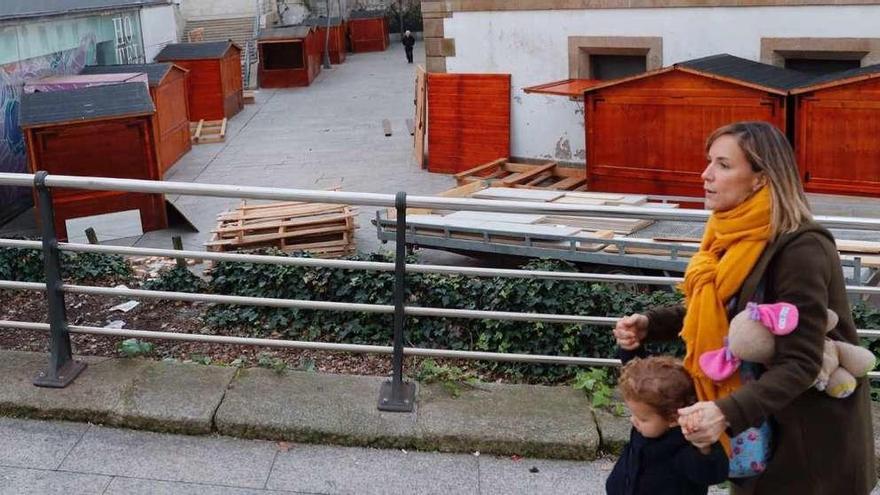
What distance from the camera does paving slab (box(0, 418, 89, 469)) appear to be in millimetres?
4418

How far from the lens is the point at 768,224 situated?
2719mm

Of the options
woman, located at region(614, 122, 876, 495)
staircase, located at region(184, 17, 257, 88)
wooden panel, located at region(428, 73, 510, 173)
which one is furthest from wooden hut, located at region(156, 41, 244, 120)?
woman, located at region(614, 122, 876, 495)

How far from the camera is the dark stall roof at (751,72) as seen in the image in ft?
43.1

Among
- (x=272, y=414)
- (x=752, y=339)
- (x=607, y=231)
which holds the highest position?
(x=752, y=339)

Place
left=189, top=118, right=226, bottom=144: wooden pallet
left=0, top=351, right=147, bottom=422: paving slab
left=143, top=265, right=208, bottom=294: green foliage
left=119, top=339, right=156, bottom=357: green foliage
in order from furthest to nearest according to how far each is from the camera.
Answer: left=189, top=118, right=226, bottom=144: wooden pallet < left=143, top=265, right=208, bottom=294: green foliage < left=119, top=339, right=156, bottom=357: green foliage < left=0, top=351, right=147, bottom=422: paving slab

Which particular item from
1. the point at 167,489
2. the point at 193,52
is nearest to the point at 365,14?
the point at 193,52

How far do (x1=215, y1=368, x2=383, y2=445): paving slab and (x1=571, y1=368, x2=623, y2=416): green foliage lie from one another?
40.4 inches

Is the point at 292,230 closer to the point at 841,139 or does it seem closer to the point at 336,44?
the point at 841,139

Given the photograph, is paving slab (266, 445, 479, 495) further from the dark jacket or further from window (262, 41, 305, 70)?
window (262, 41, 305, 70)

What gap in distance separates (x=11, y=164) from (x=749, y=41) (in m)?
13.0

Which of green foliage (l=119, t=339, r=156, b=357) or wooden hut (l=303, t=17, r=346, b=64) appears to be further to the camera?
wooden hut (l=303, t=17, r=346, b=64)

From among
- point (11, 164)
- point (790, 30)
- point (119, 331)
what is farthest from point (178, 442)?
point (11, 164)

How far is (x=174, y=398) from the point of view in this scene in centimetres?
479

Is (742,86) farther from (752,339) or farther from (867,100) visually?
(752,339)
